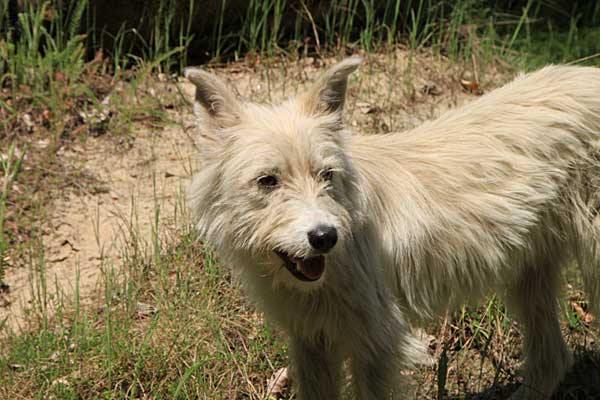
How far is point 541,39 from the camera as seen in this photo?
8.80 metres

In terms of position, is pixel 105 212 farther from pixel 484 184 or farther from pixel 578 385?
pixel 578 385

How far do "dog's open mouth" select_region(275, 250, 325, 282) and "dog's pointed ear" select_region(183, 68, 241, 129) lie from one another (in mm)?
693

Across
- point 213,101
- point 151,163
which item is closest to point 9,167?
point 151,163

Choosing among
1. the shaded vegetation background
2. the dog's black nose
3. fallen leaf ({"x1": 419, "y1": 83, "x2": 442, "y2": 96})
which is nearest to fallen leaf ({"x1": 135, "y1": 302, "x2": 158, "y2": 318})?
the dog's black nose

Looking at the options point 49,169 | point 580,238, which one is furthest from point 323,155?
point 49,169

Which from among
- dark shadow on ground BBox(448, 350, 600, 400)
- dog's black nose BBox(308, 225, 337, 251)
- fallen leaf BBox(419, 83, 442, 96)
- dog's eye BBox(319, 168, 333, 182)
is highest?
dog's eye BBox(319, 168, 333, 182)

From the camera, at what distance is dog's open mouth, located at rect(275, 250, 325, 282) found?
351 centimetres

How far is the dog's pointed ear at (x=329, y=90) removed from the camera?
3.76 metres

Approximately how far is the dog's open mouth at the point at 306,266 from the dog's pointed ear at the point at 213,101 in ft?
2.27

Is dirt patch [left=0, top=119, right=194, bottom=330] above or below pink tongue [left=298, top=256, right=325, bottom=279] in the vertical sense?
below

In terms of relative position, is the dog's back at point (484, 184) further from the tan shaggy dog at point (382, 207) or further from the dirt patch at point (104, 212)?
the dirt patch at point (104, 212)

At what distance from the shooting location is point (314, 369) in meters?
4.23

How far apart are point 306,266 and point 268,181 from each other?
0.40 m

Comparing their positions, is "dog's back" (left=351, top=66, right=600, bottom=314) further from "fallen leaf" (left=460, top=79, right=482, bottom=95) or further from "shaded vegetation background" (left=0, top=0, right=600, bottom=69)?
"shaded vegetation background" (left=0, top=0, right=600, bottom=69)
